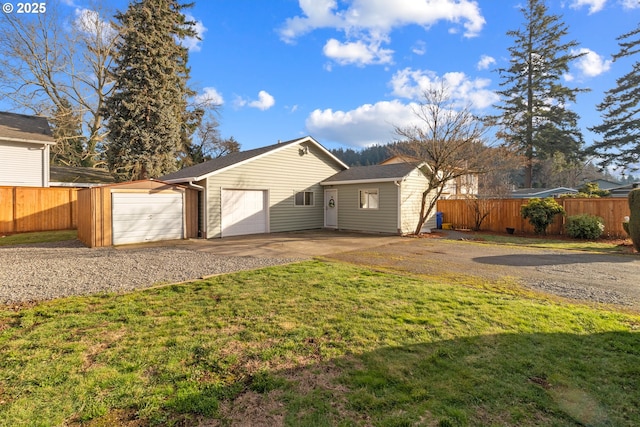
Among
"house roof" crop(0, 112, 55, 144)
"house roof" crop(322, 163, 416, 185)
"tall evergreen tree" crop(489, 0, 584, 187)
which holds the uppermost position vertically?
"tall evergreen tree" crop(489, 0, 584, 187)

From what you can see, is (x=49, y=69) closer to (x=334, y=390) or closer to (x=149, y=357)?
(x=149, y=357)

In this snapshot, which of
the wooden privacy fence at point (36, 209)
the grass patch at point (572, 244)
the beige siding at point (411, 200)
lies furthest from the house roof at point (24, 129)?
the grass patch at point (572, 244)

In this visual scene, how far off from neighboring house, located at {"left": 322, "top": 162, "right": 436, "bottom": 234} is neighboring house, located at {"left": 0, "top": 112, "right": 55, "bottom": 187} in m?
14.0

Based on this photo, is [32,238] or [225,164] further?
[225,164]

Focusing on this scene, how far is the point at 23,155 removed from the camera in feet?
49.7

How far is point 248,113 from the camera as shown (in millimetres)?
21391

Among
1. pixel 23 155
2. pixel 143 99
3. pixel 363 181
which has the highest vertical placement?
pixel 143 99

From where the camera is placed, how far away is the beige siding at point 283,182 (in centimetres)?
1281

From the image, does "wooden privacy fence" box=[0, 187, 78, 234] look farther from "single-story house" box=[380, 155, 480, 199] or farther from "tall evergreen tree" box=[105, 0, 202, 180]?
"single-story house" box=[380, 155, 480, 199]

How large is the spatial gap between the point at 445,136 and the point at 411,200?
10.2ft

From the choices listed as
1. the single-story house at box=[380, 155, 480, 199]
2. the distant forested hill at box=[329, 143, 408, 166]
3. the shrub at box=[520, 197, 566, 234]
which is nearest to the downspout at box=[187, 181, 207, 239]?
the single-story house at box=[380, 155, 480, 199]

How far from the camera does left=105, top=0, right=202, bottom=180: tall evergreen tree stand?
65.2ft

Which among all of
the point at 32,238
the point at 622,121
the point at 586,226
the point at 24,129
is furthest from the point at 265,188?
the point at 622,121

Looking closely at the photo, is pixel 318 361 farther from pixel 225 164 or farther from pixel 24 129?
pixel 24 129
